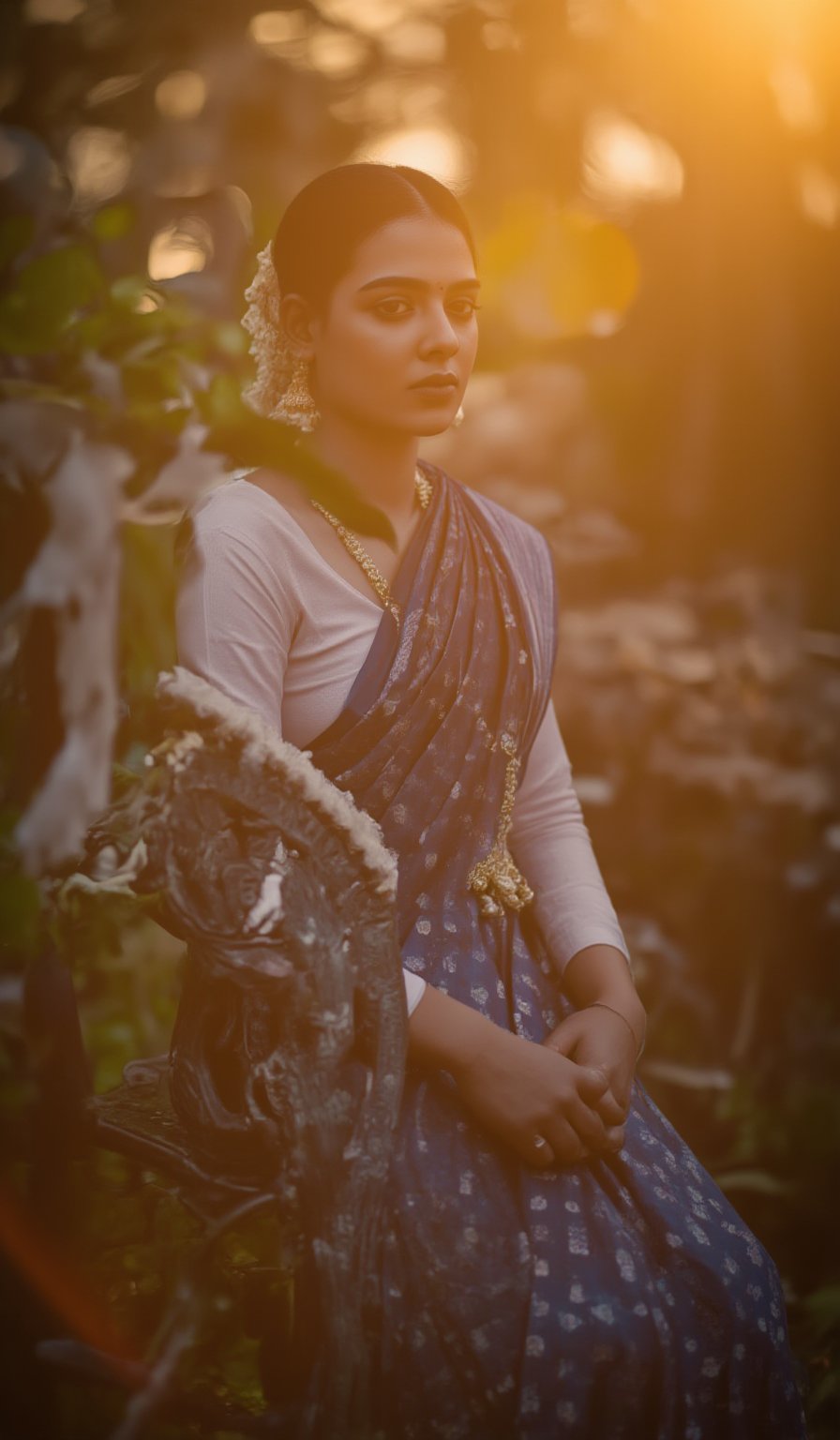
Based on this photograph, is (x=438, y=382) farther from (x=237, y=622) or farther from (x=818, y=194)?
(x=818, y=194)

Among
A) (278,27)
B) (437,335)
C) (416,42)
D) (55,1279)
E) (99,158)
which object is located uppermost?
(416,42)

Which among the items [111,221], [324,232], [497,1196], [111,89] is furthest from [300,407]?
[111,89]

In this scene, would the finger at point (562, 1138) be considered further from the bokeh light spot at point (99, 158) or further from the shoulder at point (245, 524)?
the bokeh light spot at point (99, 158)

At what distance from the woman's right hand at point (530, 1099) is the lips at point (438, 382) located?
0.70 m

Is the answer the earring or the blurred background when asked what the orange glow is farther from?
the earring

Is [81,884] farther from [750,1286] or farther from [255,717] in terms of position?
[750,1286]

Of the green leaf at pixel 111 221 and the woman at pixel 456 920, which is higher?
the green leaf at pixel 111 221

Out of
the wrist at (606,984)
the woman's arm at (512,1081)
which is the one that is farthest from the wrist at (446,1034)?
the wrist at (606,984)

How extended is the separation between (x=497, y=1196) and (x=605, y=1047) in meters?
0.21

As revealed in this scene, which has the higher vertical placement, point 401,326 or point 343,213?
point 343,213

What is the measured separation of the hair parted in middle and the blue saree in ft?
0.91

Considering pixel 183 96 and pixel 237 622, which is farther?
pixel 183 96

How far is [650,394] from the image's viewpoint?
3.81 meters

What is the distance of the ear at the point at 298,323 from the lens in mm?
1321
